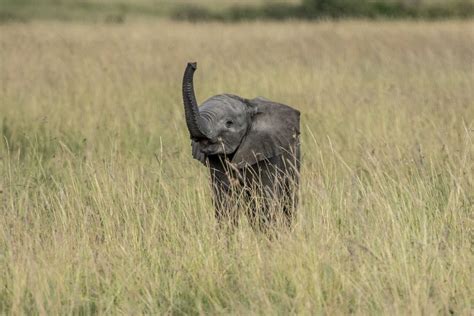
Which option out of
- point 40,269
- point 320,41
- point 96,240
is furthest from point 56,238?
point 320,41

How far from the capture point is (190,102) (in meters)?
5.05

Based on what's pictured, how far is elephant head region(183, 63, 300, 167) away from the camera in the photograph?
5363 mm

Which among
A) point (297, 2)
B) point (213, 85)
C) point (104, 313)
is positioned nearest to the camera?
point (104, 313)

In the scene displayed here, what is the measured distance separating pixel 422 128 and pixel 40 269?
466 cm

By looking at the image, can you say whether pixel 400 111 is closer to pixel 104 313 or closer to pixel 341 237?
pixel 341 237

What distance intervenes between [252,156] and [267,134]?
0.53 feet

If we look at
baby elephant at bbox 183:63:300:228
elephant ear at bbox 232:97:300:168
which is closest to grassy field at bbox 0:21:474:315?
baby elephant at bbox 183:63:300:228

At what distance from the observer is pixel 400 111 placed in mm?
9453

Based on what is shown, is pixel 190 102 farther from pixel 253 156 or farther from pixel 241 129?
pixel 253 156

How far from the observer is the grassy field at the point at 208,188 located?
16.0ft

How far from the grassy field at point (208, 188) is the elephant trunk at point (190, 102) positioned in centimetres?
62

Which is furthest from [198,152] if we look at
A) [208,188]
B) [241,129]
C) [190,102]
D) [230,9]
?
[230,9]

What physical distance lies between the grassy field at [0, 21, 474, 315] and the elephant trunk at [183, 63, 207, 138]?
2.04 ft

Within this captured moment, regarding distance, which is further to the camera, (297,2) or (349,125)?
(297,2)
